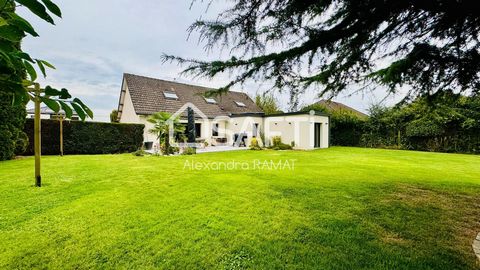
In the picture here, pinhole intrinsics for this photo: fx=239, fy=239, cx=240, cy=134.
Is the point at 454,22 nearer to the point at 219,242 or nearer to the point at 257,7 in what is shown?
the point at 257,7

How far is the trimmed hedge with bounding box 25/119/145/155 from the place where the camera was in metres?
13.6

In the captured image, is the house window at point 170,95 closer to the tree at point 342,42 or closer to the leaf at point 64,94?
the tree at point 342,42

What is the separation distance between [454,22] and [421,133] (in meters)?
19.8

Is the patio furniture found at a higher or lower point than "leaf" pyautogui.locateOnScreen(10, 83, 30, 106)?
lower

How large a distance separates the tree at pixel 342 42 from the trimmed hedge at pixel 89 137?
40.4 ft

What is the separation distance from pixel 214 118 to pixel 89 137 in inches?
417

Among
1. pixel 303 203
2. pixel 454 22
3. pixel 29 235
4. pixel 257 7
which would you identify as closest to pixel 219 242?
pixel 303 203

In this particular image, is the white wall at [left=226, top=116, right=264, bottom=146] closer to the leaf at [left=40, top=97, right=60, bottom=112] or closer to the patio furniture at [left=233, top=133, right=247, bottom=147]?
the patio furniture at [left=233, top=133, right=247, bottom=147]

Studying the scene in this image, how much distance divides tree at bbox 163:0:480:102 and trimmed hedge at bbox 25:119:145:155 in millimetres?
12308

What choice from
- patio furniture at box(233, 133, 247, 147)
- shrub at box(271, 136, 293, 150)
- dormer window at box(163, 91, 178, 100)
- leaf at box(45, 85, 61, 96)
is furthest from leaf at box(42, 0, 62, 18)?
dormer window at box(163, 91, 178, 100)

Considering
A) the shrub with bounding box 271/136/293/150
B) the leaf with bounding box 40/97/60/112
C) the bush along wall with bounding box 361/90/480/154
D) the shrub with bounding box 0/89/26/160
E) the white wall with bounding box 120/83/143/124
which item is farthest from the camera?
the shrub with bounding box 271/136/293/150

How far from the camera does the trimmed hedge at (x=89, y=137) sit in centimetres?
1362

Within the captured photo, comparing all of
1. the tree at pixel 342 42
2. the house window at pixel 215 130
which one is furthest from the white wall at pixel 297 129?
the tree at pixel 342 42

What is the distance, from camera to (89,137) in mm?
14773
